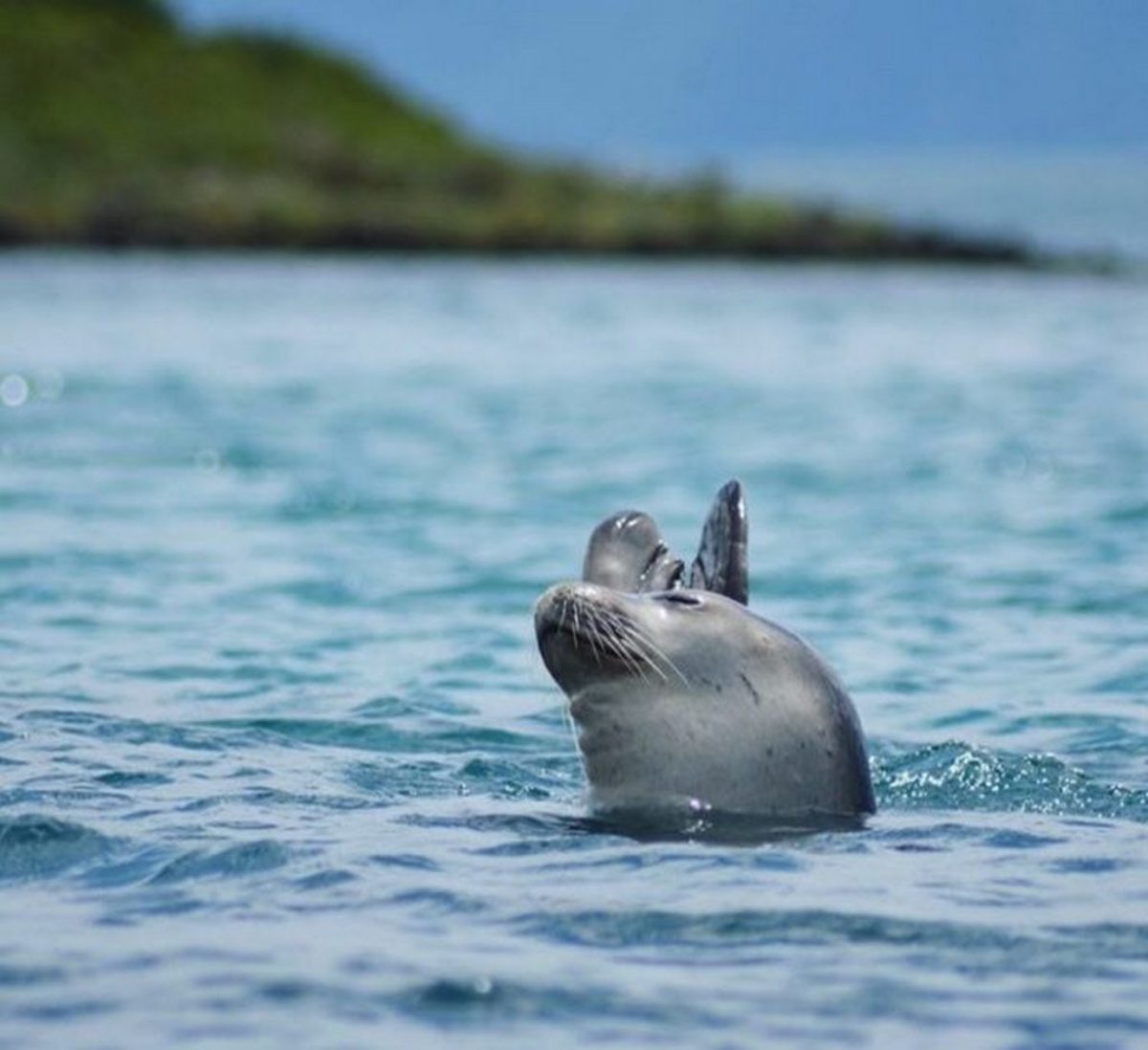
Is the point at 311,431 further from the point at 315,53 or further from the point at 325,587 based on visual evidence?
the point at 315,53

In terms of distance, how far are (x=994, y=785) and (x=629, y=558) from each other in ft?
6.30

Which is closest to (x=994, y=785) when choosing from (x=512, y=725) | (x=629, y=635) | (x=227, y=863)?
(x=629, y=635)

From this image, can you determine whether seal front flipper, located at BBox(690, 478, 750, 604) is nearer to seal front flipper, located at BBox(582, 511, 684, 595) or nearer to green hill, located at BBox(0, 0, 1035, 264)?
seal front flipper, located at BBox(582, 511, 684, 595)

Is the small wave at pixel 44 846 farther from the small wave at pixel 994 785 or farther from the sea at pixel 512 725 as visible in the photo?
the small wave at pixel 994 785

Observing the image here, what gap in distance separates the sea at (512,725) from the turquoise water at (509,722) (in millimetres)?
26

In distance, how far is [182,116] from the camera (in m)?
98.9

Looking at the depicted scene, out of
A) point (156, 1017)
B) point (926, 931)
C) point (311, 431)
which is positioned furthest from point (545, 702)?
point (311, 431)

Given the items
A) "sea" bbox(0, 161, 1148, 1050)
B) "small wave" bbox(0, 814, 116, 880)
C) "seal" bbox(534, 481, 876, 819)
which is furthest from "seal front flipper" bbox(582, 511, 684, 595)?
"small wave" bbox(0, 814, 116, 880)

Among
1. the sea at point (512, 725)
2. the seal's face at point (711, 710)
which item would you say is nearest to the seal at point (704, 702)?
the seal's face at point (711, 710)

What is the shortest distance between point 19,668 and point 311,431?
13569 mm

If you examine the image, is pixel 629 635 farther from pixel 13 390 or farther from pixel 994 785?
pixel 13 390

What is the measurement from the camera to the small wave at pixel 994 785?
35.1 feet

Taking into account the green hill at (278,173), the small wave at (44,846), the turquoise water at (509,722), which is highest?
the green hill at (278,173)

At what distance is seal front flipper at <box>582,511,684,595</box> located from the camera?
9.78m
